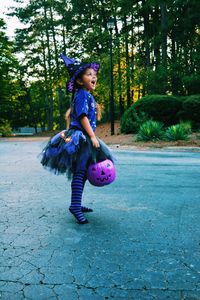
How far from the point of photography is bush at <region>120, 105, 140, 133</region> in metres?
19.0

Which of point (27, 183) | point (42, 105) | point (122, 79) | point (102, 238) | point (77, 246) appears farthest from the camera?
point (42, 105)

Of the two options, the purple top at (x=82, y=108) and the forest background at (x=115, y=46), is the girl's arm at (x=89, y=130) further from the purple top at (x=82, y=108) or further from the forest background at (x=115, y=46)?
the forest background at (x=115, y=46)

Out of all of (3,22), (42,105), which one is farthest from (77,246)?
(42,105)

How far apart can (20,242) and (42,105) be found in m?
52.7

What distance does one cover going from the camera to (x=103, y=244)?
3.27m

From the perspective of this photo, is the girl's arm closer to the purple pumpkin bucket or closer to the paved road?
the purple pumpkin bucket

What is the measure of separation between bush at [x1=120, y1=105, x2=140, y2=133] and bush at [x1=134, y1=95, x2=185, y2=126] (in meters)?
0.58

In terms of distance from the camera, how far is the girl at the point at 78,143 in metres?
4.06

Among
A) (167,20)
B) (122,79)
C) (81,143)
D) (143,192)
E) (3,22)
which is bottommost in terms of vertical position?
(143,192)

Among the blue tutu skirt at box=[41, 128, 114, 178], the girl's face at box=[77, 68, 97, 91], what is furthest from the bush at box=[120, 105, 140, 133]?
the blue tutu skirt at box=[41, 128, 114, 178]

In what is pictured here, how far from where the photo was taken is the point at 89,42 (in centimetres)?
3616

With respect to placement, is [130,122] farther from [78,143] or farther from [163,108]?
[78,143]

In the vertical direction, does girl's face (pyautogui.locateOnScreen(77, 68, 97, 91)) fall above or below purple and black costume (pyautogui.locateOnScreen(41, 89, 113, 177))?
above

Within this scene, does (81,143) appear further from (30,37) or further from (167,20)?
(30,37)
